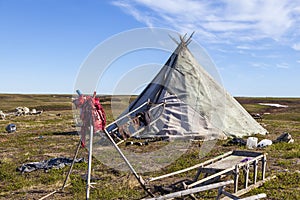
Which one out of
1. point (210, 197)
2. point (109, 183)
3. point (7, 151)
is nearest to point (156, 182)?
point (109, 183)

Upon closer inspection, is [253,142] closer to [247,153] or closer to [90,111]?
[247,153]

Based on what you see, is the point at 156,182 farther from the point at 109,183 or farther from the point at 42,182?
the point at 42,182

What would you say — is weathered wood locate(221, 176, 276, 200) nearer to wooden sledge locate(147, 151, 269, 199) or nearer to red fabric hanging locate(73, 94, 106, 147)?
wooden sledge locate(147, 151, 269, 199)

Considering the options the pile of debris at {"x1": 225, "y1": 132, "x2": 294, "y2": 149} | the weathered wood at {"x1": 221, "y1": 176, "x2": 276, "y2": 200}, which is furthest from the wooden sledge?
the pile of debris at {"x1": 225, "y1": 132, "x2": 294, "y2": 149}

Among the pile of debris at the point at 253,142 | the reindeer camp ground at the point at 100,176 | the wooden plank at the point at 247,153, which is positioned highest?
the wooden plank at the point at 247,153

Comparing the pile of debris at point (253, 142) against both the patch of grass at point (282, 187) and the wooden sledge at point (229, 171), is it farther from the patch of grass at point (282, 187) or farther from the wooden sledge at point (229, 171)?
the wooden sledge at point (229, 171)

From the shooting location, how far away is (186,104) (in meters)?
23.4

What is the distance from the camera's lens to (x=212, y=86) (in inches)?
976

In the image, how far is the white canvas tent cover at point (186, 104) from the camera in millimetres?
22750

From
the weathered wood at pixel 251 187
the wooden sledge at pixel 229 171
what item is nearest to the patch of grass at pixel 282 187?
the weathered wood at pixel 251 187

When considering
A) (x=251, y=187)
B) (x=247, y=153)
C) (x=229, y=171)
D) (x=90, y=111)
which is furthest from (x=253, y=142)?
(x=90, y=111)

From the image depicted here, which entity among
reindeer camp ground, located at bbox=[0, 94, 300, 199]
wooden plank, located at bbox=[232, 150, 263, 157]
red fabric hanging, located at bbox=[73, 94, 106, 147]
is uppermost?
red fabric hanging, located at bbox=[73, 94, 106, 147]

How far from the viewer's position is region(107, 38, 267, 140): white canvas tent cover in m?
22.8

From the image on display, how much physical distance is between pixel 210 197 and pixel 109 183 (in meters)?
4.23
